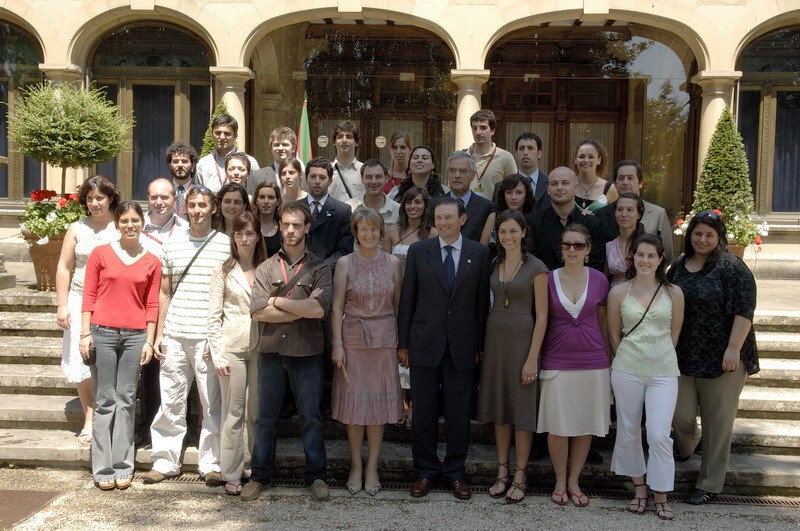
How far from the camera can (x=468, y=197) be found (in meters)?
A: 5.77

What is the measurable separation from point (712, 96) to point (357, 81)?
6.32 meters

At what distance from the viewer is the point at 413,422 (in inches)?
202

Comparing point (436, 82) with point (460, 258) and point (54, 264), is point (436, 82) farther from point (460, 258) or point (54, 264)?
point (460, 258)

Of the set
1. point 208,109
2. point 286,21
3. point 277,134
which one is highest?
point 286,21

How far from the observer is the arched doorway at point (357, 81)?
45.9ft

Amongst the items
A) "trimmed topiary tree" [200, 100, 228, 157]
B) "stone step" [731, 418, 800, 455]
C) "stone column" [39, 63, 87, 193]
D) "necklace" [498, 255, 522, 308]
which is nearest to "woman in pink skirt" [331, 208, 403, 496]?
"necklace" [498, 255, 522, 308]

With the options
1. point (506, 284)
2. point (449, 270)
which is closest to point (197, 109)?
point (449, 270)

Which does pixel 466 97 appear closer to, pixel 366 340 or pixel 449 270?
pixel 449 270

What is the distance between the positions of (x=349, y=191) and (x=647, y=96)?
9220 millimetres

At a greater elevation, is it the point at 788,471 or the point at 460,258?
the point at 460,258

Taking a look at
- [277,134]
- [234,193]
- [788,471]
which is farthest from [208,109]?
[788,471]

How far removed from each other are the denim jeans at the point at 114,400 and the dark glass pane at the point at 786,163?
1173cm

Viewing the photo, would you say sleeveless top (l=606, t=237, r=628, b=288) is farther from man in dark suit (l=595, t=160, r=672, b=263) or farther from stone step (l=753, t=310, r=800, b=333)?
stone step (l=753, t=310, r=800, b=333)

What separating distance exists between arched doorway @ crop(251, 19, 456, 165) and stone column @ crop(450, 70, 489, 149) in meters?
1.70
